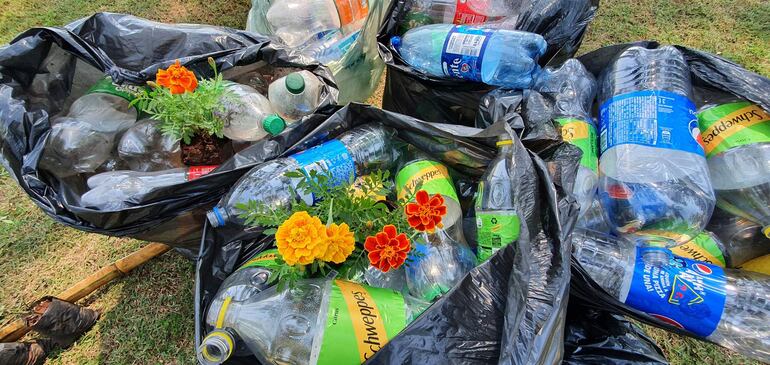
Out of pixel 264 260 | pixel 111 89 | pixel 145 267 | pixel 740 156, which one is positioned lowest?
pixel 145 267

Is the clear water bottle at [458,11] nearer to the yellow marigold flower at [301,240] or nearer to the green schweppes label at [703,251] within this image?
the green schweppes label at [703,251]

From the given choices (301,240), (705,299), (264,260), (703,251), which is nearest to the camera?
(301,240)

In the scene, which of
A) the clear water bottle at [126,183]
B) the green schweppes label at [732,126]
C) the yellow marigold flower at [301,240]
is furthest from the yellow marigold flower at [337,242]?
the green schweppes label at [732,126]

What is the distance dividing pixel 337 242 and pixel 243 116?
76cm

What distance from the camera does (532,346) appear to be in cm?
91

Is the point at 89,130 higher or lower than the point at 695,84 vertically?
lower

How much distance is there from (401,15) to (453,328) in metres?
1.28

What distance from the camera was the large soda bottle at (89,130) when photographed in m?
1.39

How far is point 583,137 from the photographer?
1426 mm

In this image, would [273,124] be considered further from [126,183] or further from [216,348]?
[216,348]

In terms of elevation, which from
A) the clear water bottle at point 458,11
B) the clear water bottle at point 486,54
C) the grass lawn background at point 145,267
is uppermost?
the clear water bottle at point 458,11

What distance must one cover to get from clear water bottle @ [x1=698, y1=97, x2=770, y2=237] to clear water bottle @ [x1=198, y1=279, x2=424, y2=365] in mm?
1005

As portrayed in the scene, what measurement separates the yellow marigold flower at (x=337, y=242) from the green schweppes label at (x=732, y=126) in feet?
3.75

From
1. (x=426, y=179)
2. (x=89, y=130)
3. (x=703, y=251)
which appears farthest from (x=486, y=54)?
(x=89, y=130)
